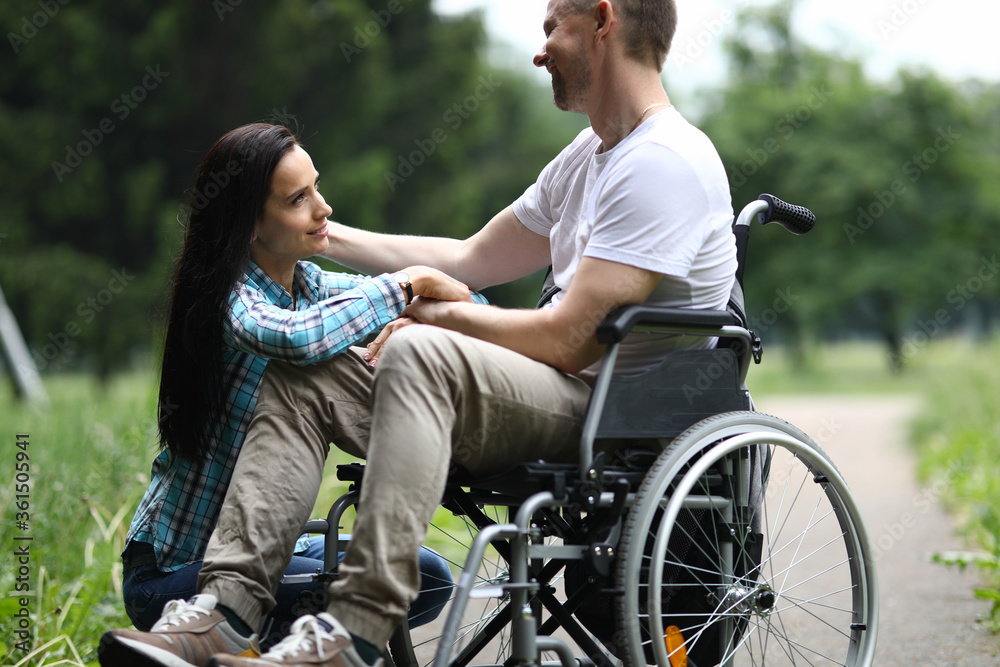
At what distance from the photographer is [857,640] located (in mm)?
2453

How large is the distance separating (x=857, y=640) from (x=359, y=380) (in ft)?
4.22

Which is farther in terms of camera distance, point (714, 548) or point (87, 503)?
point (87, 503)

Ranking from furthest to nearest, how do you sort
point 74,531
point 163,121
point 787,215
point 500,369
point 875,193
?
point 875,193 < point 163,121 < point 74,531 < point 787,215 < point 500,369

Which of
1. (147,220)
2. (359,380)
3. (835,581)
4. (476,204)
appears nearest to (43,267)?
(147,220)

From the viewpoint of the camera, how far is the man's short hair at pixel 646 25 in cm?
238

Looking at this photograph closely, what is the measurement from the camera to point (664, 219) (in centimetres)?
215

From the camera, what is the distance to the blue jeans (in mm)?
2312

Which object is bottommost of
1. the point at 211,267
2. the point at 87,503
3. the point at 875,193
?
the point at 87,503

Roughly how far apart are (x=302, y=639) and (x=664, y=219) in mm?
1061

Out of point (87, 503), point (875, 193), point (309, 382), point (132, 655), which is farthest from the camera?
point (875, 193)

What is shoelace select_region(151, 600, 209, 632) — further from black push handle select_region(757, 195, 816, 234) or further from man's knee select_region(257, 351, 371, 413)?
black push handle select_region(757, 195, 816, 234)

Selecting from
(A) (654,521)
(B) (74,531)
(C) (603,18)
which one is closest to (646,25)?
(C) (603,18)

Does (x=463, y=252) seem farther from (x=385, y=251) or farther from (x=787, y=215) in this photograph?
(x=787, y=215)

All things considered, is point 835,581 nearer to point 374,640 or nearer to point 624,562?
point 624,562
